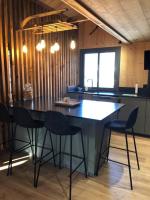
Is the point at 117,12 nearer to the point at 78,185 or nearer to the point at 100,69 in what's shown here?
the point at 78,185

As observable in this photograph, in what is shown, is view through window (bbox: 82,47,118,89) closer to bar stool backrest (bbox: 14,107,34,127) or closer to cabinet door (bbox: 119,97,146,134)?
cabinet door (bbox: 119,97,146,134)

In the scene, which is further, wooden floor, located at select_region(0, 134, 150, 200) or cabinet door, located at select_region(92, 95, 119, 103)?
cabinet door, located at select_region(92, 95, 119, 103)

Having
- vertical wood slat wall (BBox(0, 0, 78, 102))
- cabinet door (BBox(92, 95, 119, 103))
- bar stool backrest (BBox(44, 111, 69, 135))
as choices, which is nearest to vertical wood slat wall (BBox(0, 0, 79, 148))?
vertical wood slat wall (BBox(0, 0, 78, 102))

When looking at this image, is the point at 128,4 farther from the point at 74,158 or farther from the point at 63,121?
the point at 74,158

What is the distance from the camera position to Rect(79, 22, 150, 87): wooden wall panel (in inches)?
186

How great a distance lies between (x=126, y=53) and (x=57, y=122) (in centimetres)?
339

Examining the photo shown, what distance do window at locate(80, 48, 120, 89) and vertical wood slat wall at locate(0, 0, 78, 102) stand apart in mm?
710

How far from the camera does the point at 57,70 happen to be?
4.66 meters

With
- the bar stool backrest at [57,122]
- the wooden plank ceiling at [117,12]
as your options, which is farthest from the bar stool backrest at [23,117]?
the wooden plank ceiling at [117,12]

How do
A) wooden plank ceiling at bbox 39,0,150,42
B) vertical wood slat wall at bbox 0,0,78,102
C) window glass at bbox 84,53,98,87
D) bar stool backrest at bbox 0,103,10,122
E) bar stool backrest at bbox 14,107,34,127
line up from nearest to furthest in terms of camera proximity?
wooden plank ceiling at bbox 39,0,150,42
bar stool backrest at bbox 14,107,34,127
bar stool backrest at bbox 0,103,10,122
vertical wood slat wall at bbox 0,0,78,102
window glass at bbox 84,53,98,87

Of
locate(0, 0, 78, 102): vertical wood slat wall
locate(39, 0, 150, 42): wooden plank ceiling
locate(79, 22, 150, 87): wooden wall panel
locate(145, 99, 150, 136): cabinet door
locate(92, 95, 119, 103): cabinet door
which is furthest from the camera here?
locate(79, 22, 150, 87): wooden wall panel

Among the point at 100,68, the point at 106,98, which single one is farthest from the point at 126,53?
the point at 106,98

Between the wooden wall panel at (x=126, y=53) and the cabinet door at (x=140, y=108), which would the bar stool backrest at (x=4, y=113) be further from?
the wooden wall panel at (x=126, y=53)

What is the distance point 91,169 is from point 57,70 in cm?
271
